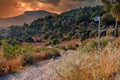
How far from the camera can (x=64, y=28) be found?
66.0 meters

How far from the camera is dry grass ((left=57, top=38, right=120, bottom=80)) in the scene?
674 cm

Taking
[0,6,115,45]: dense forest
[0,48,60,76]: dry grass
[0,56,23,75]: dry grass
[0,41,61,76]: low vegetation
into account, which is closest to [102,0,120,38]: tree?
[0,41,61,76]: low vegetation

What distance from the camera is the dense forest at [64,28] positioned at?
51831mm

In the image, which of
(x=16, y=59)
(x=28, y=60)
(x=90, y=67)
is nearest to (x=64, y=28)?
(x=28, y=60)

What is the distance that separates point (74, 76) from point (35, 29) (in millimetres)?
70382

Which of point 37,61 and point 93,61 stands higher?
point 93,61

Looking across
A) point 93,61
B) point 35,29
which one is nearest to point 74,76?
point 93,61

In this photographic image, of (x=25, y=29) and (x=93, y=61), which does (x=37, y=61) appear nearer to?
(x=93, y=61)

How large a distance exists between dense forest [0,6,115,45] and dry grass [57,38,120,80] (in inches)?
1456

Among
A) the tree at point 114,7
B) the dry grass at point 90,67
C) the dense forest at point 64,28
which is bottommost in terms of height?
the dense forest at point 64,28

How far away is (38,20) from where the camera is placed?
8119cm

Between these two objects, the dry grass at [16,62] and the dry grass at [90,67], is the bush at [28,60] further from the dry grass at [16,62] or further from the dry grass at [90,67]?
the dry grass at [90,67]

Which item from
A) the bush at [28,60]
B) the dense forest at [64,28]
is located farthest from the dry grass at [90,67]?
the dense forest at [64,28]

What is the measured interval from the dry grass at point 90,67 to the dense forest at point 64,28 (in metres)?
37.0
